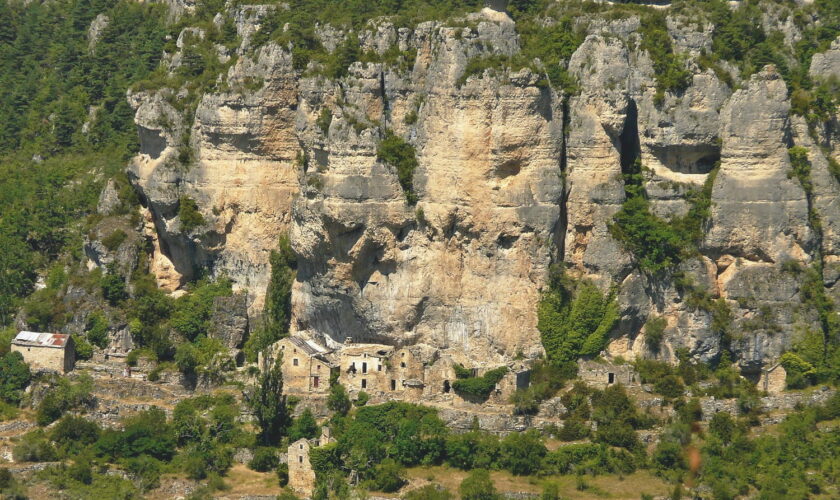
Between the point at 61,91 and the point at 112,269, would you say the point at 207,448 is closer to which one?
the point at 112,269

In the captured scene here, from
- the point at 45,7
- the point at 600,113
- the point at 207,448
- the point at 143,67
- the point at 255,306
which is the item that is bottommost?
the point at 207,448

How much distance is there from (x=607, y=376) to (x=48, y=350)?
63.0ft

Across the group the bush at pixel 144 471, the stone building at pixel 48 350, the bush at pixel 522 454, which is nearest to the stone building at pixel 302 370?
the bush at pixel 144 471

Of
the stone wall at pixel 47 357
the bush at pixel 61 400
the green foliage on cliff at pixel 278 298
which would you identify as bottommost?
the bush at pixel 61 400

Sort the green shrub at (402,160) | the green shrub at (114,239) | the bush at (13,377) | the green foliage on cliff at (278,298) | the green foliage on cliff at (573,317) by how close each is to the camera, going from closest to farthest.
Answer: the green foliage on cliff at (573,317) → the green shrub at (402,160) → the bush at (13,377) → the green foliage on cliff at (278,298) → the green shrub at (114,239)

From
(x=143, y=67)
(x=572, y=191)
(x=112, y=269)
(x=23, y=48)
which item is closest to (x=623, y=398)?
(x=572, y=191)

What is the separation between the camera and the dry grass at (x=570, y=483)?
53.3 meters

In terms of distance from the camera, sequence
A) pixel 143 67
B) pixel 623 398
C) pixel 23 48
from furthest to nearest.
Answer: pixel 23 48 → pixel 143 67 → pixel 623 398

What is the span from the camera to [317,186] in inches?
2298

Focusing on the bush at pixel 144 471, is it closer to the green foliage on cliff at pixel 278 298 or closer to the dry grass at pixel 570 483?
the green foliage on cliff at pixel 278 298

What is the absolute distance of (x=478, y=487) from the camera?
52.8 metres

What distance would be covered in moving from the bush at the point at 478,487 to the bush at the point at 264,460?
643 cm

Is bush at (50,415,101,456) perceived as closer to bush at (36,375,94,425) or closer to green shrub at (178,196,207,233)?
bush at (36,375,94,425)

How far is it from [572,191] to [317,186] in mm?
8400
